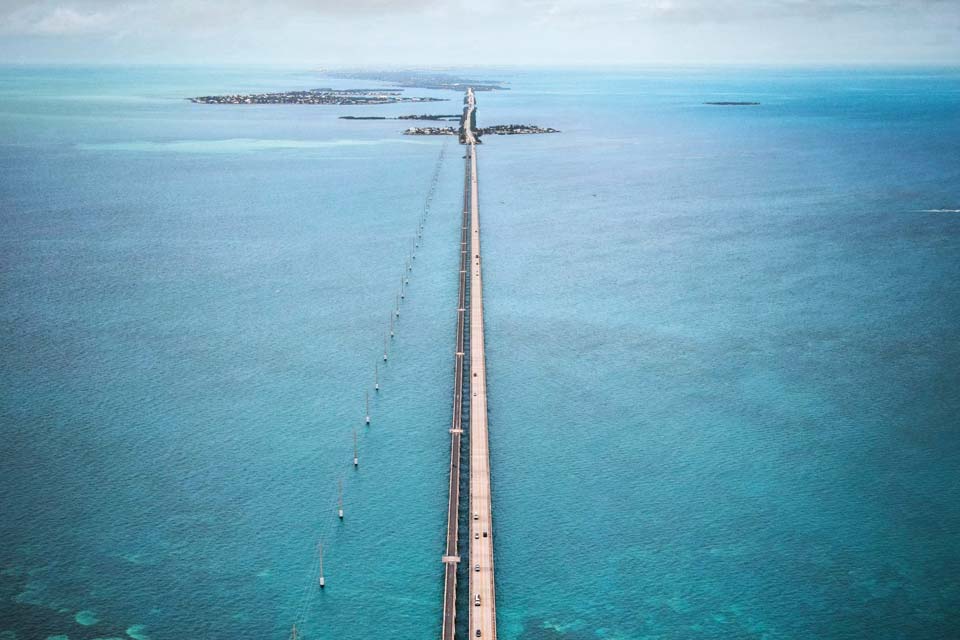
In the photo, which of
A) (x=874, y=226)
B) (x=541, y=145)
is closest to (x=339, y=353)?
(x=874, y=226)

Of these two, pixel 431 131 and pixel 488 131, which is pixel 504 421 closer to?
pixel 431 131

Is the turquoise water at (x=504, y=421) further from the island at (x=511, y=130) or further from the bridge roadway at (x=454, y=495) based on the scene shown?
the island at (x=511, y=130)

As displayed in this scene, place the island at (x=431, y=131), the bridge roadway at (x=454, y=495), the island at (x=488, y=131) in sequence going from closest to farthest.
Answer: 1. the bridge roadway at (x=454, y=495)
2. the island at (x=431, y=131)
3. the island at (x=488, y=131)

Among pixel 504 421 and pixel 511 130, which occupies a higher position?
pixel 511 130

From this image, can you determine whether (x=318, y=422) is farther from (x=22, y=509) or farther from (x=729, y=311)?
(x=729, y=311)

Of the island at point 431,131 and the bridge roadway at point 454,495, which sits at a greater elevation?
the island at point 431,131

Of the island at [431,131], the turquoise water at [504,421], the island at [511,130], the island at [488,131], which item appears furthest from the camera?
the island at [511,130]

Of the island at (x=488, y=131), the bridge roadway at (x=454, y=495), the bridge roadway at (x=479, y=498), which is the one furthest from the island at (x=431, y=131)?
the bridge roadway at (x=479, y=498)

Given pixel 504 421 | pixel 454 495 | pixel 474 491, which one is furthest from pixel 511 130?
pixel 454 495
